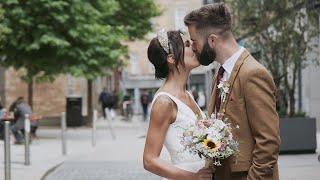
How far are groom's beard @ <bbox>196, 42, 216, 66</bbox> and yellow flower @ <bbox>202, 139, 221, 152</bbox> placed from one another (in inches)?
17.1

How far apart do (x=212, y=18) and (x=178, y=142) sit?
70 centimetres

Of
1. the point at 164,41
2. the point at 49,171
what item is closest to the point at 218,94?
the point at 164,41

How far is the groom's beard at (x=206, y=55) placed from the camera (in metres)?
3.51

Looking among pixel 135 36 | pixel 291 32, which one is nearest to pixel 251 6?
pixel 291 32

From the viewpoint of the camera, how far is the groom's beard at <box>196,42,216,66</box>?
3508 mm

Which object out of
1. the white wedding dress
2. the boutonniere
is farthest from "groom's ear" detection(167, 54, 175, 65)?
the boutonniere

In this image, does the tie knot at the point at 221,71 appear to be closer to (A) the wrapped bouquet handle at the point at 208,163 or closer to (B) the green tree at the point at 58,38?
(A) the wrapped bouquet handle at the point at 208,163

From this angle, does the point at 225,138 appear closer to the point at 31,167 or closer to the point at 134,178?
the point at 134,178

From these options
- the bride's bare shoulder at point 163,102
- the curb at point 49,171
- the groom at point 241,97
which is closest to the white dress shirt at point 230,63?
the groom at point 241,97

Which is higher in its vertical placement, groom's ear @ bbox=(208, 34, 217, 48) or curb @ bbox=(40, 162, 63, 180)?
groom's ear @ bbox=(208, 34, 217, 48)

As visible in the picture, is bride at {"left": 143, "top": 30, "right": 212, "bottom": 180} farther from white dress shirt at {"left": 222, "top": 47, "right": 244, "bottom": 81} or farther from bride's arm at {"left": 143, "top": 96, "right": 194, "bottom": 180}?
white dress shirt at {"left": 222, "top": 47, "right": 244, "bottom": 81}

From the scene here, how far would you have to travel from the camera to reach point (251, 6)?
15.6 metres

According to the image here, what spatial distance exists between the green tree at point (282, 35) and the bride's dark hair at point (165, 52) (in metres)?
11.2

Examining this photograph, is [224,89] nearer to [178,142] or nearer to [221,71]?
[221,71]
